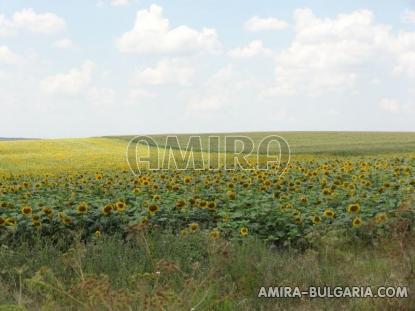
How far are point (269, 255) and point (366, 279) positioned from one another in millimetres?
963

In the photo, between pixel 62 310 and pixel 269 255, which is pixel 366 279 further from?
pixel 62 310

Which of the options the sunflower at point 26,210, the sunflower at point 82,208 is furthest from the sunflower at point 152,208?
the sunflower at point 26,210

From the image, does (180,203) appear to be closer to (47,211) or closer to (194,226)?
(194,226)

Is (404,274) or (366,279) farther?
(366,279)

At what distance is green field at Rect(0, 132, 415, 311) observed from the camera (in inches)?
166

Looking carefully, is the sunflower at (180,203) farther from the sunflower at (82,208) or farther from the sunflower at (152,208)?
the sunflower at (82,208)

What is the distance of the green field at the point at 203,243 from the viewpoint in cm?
421

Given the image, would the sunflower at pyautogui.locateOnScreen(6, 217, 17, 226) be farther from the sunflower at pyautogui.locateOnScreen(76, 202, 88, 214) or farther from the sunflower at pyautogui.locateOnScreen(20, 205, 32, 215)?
the sunflower at pyautogui.locateOnScreen(76, 202, 88, 214)

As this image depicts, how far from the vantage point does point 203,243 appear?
18.6 feet

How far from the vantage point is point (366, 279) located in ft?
15.7

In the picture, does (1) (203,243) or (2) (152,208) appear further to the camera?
(2) (152,208)

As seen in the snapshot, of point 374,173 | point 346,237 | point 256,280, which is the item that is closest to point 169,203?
point 346,237

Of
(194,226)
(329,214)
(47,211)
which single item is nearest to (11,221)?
(47,211)

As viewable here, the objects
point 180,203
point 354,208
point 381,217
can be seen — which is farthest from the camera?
point 180,203
